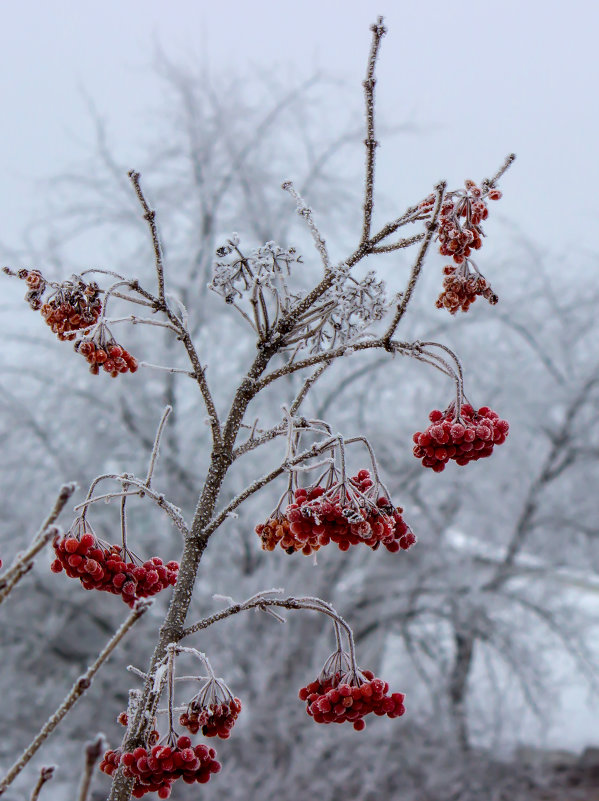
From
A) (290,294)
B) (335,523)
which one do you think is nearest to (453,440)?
(335,523)

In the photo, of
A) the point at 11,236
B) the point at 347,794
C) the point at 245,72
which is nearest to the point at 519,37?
the point at 245,72

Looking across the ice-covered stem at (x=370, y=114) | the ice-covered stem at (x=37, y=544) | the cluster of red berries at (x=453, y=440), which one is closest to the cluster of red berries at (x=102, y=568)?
the ice-covered stem at (x=37, y=544)

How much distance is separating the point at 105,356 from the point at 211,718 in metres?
0.43

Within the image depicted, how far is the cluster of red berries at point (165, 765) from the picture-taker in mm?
778

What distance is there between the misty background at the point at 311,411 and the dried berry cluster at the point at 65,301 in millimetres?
6451

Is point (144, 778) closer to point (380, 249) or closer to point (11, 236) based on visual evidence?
point (380, 249)

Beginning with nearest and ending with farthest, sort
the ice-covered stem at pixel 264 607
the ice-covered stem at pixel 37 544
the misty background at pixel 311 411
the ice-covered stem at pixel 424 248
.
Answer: the ice-covered stem at pixel 37 544, the ice-covered stem at pixel 424 248, the ice-covered stem at pixel 264 607, the misty background at pixel 311 411

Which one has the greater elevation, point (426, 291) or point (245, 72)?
point (245, 72)

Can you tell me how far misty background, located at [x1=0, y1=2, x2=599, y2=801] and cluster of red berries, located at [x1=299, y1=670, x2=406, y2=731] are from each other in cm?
625

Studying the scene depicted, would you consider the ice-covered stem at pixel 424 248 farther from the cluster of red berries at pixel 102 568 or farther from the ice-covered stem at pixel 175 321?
the cluster of red berries at pixel 102 568

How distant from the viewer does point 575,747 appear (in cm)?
954

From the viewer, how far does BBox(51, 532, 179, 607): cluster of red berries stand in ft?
3.02

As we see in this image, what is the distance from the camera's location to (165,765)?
0.78m

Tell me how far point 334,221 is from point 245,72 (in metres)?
2.18
